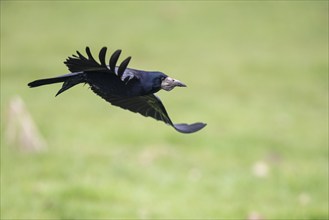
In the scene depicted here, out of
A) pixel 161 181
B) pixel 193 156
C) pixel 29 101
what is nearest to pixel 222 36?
pixel 29 101

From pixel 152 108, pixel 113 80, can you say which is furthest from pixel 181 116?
pixel 113 80

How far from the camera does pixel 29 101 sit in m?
15.6

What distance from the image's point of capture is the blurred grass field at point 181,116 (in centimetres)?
858

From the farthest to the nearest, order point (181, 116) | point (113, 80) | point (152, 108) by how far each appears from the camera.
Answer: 1. point (181, 116)
2. point (152, 108)
3. point (113, 80)

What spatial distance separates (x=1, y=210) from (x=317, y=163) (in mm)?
6070

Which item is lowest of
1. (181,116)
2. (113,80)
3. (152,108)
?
(113,80)

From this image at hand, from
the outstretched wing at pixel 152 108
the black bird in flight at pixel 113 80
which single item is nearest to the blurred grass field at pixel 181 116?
the outstretched wing at pixel 152 108

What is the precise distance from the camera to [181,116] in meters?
14.5

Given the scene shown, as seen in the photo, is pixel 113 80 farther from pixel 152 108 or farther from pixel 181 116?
pixel 181 116

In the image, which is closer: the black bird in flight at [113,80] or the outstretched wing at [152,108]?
the black bird in flight at [113,80]

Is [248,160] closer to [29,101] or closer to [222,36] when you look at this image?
[29,101]

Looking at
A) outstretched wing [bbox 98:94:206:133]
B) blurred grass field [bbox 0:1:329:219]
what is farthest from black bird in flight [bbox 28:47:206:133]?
blurred grass field [bbox 0:1:329:219]

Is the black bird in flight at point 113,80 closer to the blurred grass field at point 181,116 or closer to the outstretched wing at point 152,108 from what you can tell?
the outstretched wing at point 152,108

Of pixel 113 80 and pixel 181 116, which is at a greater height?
pixel 181 116
